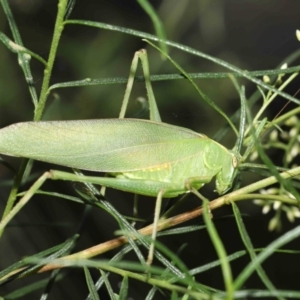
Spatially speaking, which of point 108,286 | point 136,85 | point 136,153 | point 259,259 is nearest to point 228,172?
point 136,153

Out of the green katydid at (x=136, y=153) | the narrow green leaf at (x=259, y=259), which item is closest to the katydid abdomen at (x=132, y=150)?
the green katydid at (x=136, y=153)

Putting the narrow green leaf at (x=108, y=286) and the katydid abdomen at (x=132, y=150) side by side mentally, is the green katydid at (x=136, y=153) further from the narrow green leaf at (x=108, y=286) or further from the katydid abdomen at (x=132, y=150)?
the narrow green leaf at (x=108, y=286)

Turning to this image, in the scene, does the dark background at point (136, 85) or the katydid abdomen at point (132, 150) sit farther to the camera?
the dark background at point (136, 85)

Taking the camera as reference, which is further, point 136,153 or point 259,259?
point 136,153

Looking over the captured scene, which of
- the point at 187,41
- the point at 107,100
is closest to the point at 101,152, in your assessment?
the point at 107,100

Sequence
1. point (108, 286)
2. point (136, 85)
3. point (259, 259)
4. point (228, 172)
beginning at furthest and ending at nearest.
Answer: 1. point (136, 85)
2. point (228, 172)
3. point (108, 286)
4. point (259, 259)

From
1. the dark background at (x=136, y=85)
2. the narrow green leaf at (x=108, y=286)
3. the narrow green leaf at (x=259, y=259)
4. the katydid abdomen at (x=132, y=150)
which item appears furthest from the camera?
the dark background at (x=136, y=85)

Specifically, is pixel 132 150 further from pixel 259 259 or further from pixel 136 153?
pixel 259 259

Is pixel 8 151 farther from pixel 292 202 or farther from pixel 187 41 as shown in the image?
pixel 187 41

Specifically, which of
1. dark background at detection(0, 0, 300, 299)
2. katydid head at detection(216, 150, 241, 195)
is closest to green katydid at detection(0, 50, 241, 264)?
katydid head at detection(216, 150, 241, 195)
